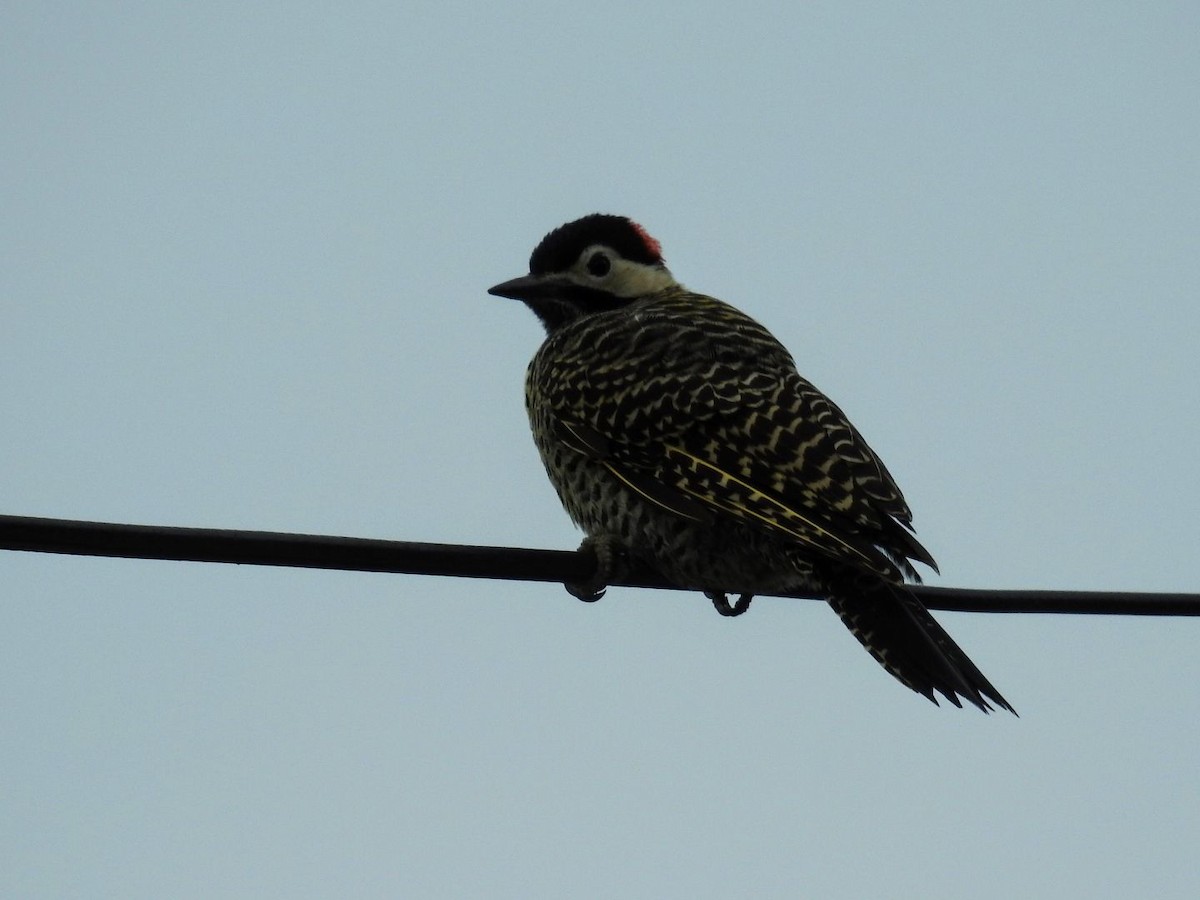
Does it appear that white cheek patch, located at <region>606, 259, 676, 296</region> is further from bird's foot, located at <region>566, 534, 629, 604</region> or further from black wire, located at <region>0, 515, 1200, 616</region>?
black wire, located at <region>0, 515, 1200, 616</region>

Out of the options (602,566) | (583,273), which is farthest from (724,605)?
(583,273)

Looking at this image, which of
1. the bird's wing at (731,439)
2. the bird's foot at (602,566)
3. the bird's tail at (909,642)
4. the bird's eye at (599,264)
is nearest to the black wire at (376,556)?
the bird's tail at (909,642)

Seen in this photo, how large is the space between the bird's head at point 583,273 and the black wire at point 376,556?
283 cm

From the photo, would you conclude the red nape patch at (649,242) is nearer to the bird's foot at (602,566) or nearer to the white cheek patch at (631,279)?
the white cheek patch at (631,279)

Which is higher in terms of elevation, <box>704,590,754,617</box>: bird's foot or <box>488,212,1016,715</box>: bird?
<box>488,212,1016,715</box>: bird

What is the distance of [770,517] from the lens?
5.36m

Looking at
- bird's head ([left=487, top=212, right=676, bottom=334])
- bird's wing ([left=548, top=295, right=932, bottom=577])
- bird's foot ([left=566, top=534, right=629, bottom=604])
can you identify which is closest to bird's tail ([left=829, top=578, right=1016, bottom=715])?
bird's wing ([left=548, top=295, right=932, bottom=577])

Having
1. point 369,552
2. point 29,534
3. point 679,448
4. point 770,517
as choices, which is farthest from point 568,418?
point 29,534

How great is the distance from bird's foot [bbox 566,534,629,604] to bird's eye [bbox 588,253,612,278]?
186cm

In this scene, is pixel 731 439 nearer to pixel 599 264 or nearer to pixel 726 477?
pixel 726 477

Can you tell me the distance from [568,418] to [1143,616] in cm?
248

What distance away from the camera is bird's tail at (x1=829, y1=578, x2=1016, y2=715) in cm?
483

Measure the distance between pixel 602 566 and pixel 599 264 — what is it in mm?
2300

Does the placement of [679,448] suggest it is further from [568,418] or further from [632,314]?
[632,314]
